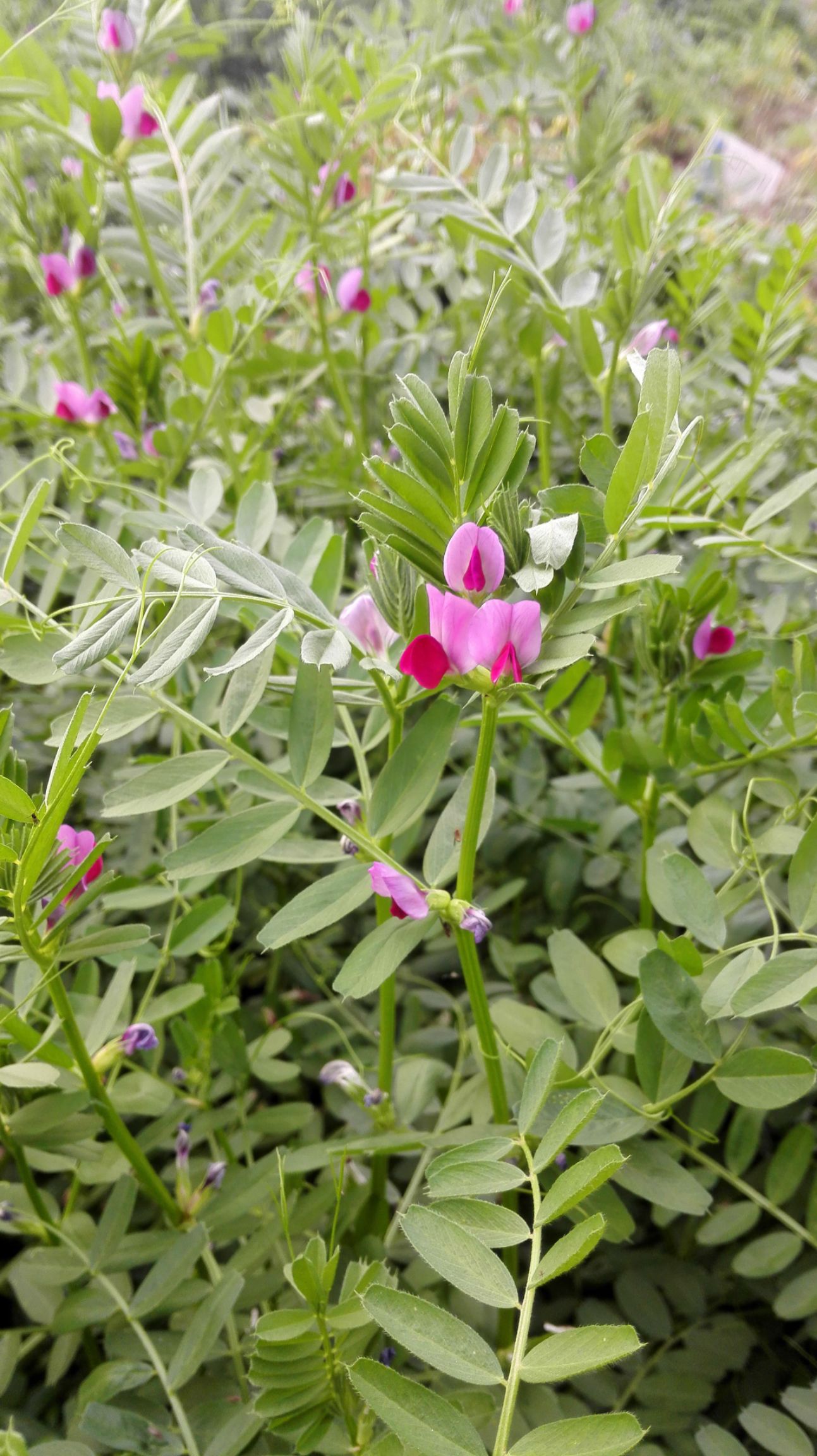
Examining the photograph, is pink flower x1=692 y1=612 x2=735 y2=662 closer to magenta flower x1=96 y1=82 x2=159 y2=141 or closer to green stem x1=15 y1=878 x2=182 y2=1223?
green stem x1=15 y1=878 x2=182 y2=1223

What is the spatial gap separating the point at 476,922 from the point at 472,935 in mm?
43

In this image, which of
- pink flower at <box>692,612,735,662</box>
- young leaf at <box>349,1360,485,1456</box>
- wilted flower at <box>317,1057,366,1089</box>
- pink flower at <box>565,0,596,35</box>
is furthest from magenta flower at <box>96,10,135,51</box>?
young leaf at <box>349,1360,485,1456</box>

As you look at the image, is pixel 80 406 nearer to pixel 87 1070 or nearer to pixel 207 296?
pixel 207 296

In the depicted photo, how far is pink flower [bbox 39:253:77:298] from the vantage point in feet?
2.63

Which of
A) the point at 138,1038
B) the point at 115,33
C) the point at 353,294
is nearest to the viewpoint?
the point at 138,1038

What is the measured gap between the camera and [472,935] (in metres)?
0.44

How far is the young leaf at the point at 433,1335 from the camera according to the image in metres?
0.33

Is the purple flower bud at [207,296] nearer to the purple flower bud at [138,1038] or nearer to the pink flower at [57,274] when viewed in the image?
the pink flower at [57,274]

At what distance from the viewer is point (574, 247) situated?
901 millimetres

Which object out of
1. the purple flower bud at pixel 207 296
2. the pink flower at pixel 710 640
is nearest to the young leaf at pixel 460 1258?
the pink flower at pixel 710 640

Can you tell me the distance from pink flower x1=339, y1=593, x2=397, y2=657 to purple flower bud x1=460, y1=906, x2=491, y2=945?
121mm

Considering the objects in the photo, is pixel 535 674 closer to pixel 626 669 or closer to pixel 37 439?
pixel 626 669

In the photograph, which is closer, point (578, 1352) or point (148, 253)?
point (578, 1352)

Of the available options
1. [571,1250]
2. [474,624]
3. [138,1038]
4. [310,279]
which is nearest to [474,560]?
[474,624]
